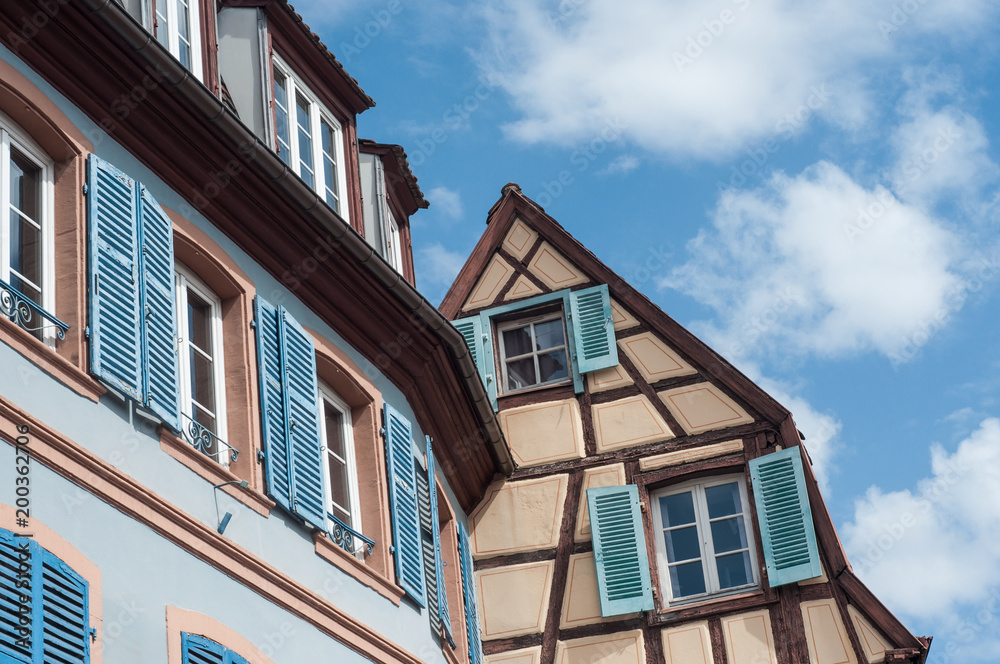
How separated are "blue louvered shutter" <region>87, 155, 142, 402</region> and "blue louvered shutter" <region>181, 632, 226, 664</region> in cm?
130

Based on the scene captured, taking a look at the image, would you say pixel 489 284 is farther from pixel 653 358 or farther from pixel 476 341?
pixel 653 358

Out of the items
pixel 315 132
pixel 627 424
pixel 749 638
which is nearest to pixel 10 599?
pixel 315 132

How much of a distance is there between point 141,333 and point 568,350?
7.32 metres

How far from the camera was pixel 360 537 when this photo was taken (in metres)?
10.2

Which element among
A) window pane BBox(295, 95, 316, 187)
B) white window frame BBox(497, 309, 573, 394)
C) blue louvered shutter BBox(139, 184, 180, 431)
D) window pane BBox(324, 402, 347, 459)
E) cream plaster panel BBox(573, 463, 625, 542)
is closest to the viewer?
blue louvered shutter BBox(139, 184, 180, 431)

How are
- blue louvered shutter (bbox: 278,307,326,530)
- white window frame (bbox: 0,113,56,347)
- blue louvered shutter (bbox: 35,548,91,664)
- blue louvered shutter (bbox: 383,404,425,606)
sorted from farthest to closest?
1. blue louvered shutter (bbox: 383,404,425,606)
2. blue louvered shutter (bbox: 278,307,326,530)
3. white window frame (bbox: 0,113,56,347)
4. blue louvered shutter (bbox: 35,548,91,664)

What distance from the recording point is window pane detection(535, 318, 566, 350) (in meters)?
15.2

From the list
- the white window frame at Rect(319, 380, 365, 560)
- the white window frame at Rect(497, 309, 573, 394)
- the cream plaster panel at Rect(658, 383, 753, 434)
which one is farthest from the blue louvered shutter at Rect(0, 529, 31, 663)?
the white window frame at Rect(497, 309, 573, 394)

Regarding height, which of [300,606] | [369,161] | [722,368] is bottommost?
[300,606]

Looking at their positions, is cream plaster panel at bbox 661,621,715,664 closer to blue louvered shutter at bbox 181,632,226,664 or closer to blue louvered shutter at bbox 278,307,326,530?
blue louvered shutter at bbox 278,307,326,530

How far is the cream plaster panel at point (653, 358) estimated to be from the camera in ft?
47.5

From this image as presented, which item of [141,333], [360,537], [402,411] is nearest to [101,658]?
[141,333]

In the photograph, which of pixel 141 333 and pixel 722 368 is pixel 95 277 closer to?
pixel 141 333

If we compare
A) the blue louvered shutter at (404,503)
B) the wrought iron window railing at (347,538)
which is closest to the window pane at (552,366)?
the blue louvered shutter at (404,503)
